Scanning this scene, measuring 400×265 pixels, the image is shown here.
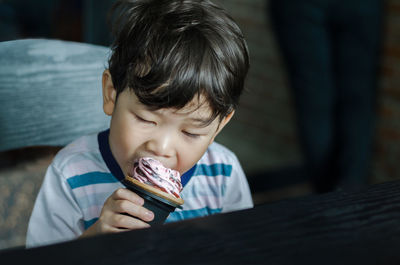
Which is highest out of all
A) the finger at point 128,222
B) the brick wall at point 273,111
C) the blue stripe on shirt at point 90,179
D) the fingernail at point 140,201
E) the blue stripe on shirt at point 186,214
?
the fingernail at point 140,201

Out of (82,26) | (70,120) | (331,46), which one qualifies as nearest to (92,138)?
(70,120)

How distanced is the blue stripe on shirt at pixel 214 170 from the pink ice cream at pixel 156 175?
0.16 metres

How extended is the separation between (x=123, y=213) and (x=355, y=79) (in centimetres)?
103

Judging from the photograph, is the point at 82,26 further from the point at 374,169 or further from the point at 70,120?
the point at 374,169

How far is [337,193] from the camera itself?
1.24ft

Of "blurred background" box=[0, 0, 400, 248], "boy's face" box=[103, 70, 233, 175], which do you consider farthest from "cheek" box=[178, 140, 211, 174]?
"blurred background" box=[0, 0, 400, 248]

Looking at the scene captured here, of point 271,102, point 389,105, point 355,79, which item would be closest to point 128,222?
point 355,79

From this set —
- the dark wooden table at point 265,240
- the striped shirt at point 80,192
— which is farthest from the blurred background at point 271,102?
the dark wooden table at point 265,240

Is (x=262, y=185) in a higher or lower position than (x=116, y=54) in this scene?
lower

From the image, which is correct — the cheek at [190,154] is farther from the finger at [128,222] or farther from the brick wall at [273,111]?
the brick wall at [273,111]

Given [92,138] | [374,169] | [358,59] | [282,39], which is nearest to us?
[92,138]

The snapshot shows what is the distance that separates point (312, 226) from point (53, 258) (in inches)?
6.4

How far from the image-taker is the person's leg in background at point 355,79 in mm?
1205

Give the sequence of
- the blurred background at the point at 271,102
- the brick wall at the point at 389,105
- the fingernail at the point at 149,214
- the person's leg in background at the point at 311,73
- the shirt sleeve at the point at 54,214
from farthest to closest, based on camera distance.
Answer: the brick wall at the point at 389,105 < the person's leg in background at the point at 311,73 < the blurred background at the point at 271,102 < the shirt sleeve at the point at 54,214 < the fingernail at the point at 149,214
